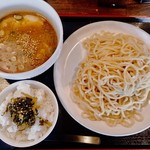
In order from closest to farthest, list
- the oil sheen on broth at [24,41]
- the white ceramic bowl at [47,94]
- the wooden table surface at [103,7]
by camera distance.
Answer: the white ceramic bowl at [47,94] → the oil sheen on broth at [24,41] → the wooden table surface at [103,7]

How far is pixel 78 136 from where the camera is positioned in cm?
167

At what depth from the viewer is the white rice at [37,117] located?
62.5 inches

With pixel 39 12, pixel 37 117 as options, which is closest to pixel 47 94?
pixel 37 117

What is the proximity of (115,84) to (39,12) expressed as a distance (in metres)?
0.62

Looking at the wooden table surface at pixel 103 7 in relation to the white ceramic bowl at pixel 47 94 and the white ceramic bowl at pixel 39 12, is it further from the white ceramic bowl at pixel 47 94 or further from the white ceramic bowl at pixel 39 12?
the white ceramic bowl at pixel 47 94

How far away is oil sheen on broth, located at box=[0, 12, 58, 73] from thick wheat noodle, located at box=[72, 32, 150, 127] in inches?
10.0

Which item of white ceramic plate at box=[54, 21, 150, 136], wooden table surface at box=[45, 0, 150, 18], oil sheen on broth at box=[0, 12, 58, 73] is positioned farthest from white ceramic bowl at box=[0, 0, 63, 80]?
wooden table surface at box=[45, 0, 150, 18]

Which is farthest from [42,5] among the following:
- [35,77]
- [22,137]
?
[22,137]

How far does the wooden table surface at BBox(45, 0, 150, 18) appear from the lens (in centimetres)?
209

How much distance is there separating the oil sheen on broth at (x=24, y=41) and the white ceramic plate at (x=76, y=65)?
0.13 meters

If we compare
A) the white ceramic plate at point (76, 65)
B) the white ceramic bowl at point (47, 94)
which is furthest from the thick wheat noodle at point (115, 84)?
the white ceramic bowl at point (47, 94)

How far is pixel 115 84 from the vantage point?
1.71 metres

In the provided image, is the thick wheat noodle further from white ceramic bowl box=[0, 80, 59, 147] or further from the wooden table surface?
the wooden table surface

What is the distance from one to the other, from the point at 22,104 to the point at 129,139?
24.6 inches
